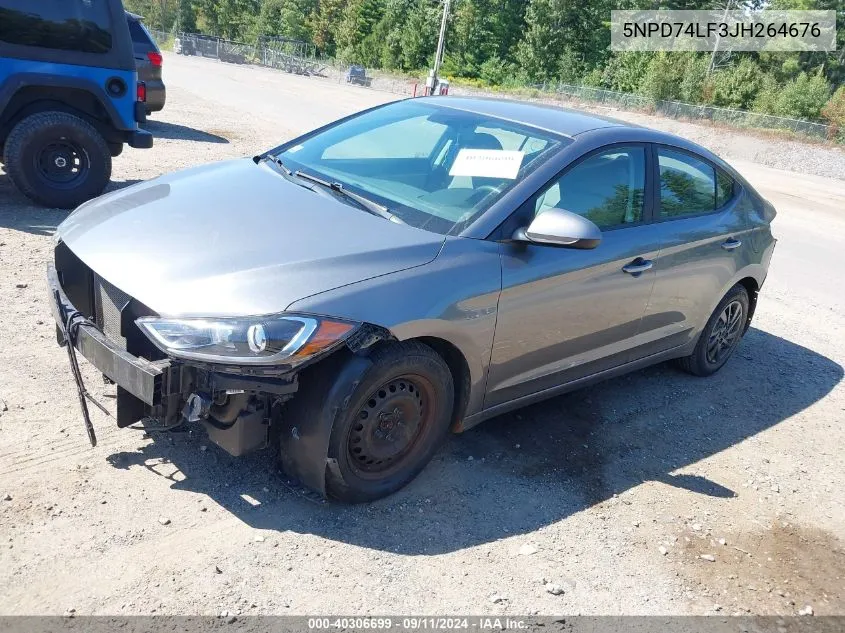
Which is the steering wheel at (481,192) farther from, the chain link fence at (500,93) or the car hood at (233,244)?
the chain link fence at (500,93)

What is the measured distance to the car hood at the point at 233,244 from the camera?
9.33 feet

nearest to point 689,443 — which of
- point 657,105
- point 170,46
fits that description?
point 657,105

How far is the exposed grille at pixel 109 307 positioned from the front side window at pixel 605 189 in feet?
6.31

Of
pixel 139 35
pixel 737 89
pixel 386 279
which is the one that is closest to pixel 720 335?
pixel 386 279

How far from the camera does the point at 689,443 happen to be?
14.4 feet

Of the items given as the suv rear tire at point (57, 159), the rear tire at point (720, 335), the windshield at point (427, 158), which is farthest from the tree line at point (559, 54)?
the windshield at point (427, 158)

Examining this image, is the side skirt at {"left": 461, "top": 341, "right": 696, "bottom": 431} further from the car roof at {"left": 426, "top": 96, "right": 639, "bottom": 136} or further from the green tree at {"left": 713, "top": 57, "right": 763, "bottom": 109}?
the green tree at {"left": 713, "top": 57, "right": 763, "bottom": 109}

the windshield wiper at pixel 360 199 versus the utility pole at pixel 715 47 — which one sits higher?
the utility pole at pixel 715 47

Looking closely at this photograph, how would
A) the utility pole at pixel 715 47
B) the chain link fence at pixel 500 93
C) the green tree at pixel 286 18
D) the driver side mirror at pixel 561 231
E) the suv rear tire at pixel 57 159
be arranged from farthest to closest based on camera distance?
the green tree at pixel 286 18
the utility pole at pixel 715 47
the chain link fence at pixel 500 93
the suv rear tire at pixel 57 159
the driver side mirror at pixel 561 231

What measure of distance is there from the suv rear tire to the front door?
212 inches

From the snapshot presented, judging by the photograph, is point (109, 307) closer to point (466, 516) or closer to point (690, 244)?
point (466, 516)

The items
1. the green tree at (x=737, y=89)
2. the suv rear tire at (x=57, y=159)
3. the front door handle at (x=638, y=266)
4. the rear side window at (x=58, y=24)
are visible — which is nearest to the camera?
the front door handle at (x=638, y=266)

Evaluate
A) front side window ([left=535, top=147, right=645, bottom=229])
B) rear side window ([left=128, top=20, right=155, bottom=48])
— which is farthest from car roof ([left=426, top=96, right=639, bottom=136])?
rear side window ([left=128, top=20, right=155, bottom=48])

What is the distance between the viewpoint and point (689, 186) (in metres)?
4.60
